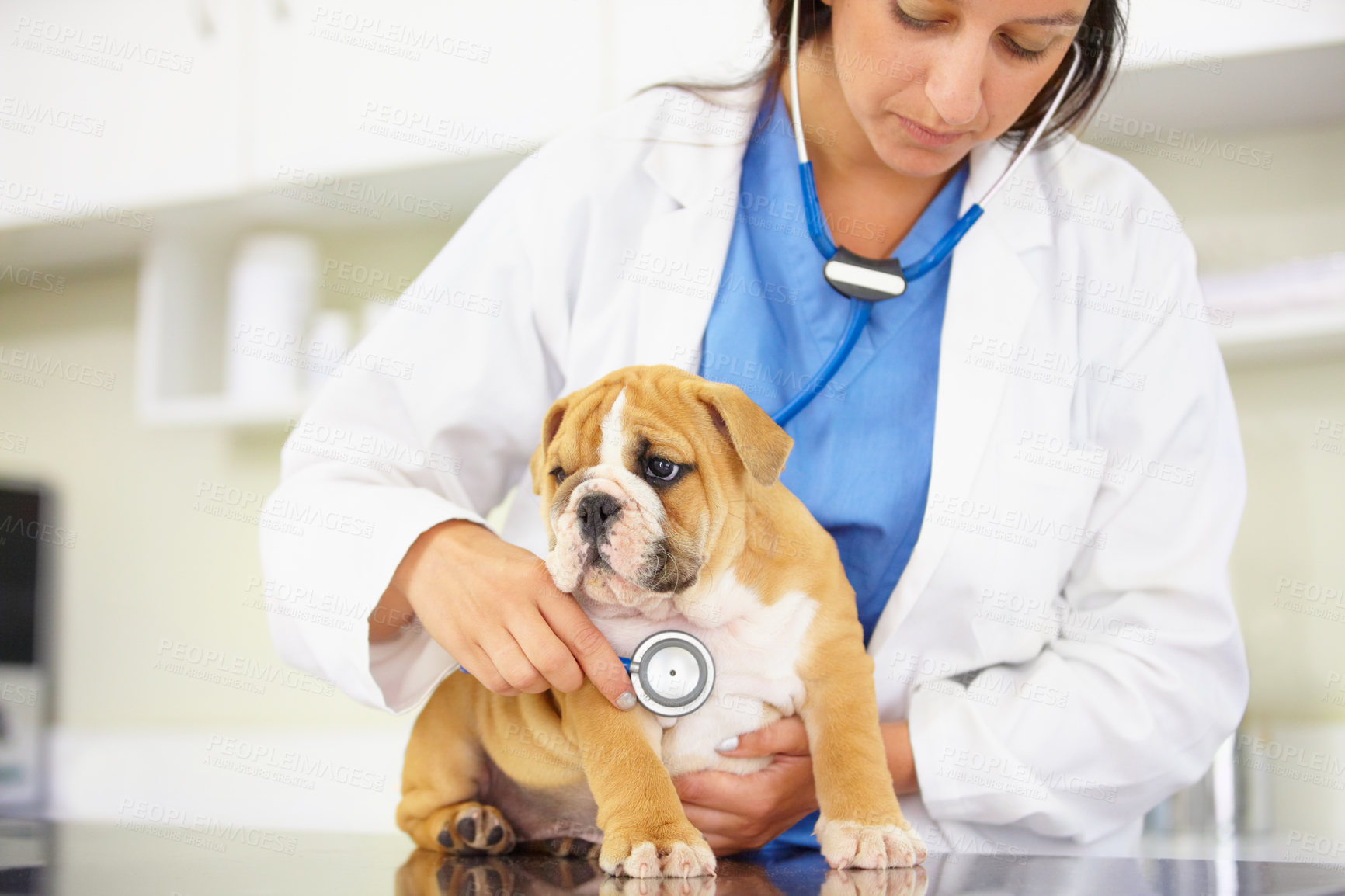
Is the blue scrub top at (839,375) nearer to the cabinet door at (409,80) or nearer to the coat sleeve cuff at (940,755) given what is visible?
the coat sleeve cuff at (940,755)

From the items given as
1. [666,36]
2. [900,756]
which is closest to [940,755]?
[900,756]

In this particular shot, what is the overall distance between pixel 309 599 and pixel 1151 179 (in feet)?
6.22

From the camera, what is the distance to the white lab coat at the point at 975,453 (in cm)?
104

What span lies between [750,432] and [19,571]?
2.66 meters

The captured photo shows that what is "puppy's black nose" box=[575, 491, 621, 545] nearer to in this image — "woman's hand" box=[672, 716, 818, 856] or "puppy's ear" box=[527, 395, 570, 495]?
"puppy's ear" box=[527, 395, 570, 495]

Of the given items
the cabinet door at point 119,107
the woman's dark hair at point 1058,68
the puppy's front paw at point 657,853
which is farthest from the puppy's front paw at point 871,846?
the cabinet door at point 119,107

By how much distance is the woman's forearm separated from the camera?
1.02m

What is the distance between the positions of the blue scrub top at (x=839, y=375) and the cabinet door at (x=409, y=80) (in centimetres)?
114

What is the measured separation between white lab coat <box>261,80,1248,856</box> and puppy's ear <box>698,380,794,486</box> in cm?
17

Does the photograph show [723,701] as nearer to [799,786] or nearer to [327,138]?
[799,786]

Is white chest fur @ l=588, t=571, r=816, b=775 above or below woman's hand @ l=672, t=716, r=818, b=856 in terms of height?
above

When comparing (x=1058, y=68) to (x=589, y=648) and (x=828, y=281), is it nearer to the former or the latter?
(x=828, y=281)

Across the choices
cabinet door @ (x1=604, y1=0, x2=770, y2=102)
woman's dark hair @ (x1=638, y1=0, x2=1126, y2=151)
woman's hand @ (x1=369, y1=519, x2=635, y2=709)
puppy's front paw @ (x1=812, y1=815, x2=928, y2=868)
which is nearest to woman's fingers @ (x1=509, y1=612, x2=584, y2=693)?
woman's hand @ (x1=369, y1=519, x2=635, y2=709)

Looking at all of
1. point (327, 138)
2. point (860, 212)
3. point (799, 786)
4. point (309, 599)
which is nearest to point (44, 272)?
point (327, 138)
